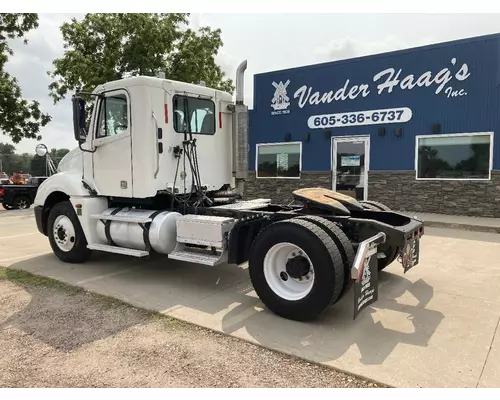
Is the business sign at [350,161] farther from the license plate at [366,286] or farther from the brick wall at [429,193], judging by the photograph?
the license plate at [366,286]

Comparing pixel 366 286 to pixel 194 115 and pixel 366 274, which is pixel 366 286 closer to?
pixel 366 274

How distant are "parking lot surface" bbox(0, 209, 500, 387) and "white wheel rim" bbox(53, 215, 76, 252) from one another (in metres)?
0.32

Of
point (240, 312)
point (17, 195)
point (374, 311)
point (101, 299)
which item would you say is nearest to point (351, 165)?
point (374, 311)

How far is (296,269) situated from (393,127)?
9.41 meters

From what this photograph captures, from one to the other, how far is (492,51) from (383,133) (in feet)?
11.2

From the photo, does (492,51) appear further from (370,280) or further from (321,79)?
(370,280)

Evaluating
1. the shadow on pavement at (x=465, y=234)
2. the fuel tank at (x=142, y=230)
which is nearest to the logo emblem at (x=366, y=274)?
the fuel tank at (x=142, y=230)

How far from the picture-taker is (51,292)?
17.5 ft

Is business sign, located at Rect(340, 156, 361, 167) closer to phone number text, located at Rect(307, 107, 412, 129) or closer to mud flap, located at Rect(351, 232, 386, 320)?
phone number text, located at Rect(307, 107, 412, 129)

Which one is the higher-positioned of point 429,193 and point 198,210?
point 198,210

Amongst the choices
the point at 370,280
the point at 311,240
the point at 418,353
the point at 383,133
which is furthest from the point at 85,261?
the point at 383,133

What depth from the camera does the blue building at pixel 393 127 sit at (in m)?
11.2

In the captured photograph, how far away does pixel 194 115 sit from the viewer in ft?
20.7

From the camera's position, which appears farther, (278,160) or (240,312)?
(278,160)
